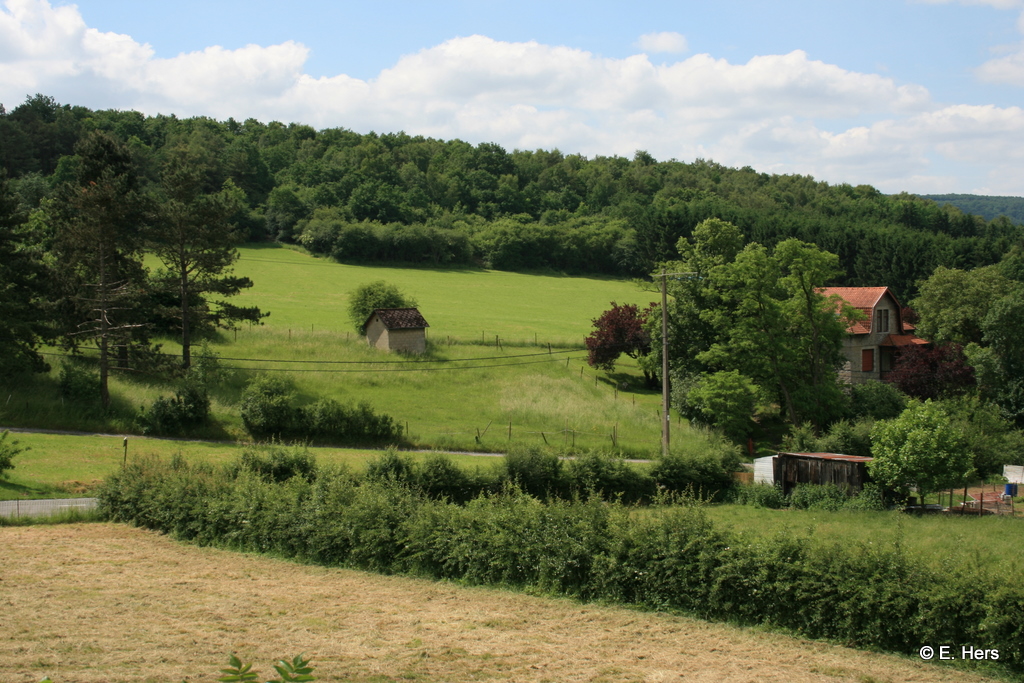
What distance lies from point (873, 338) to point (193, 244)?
1835 inches

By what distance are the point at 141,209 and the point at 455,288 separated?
44609 millimetres

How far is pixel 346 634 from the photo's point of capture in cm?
1521

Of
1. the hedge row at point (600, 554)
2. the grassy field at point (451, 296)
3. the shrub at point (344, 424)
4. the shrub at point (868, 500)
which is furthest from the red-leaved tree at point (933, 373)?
the hedge row at point (600, 554)

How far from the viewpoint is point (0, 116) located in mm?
103000

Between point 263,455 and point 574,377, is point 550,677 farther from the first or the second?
point 574,377

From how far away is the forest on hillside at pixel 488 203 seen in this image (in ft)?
315

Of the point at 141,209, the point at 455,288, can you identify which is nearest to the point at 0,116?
the point at 455,288

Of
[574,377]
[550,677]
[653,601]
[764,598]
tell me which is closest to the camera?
[550,677]

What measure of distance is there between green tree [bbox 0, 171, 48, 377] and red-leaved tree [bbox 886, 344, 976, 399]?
52.4 metres

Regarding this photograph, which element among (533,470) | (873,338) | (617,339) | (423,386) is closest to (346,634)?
(533,470)

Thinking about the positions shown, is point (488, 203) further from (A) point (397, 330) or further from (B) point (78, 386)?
(B) point (78, 386)

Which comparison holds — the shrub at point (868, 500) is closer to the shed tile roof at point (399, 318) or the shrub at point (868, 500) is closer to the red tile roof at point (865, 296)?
the red tile roof at point (865, 296)

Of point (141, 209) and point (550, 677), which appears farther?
point (141, 209)

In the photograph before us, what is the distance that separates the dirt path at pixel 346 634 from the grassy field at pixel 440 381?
22033 mm
